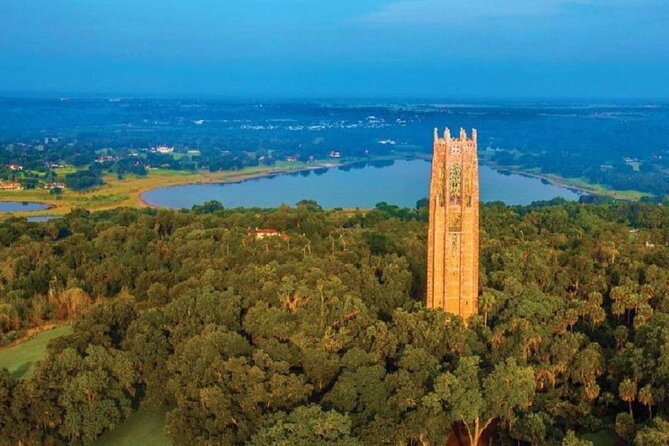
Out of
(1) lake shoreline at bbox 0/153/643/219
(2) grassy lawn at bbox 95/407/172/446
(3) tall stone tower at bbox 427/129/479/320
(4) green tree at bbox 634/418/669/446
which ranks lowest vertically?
(1) lake shoreline at bbox 0/153/643/219

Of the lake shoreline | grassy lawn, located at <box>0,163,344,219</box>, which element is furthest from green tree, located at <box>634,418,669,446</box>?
the lake shoreline

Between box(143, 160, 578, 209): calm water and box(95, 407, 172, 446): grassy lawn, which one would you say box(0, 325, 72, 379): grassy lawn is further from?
box(143, 160, 578, 209): calm water

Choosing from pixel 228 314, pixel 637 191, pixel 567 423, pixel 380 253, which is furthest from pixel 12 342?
pixel 637 191

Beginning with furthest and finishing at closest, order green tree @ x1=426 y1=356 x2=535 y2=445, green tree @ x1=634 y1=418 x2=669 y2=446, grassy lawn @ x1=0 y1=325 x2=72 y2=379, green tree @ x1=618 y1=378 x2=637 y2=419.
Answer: grassy lawn @ x1=0 y1=325 x2=72 y2=379 < green tree @ x1=618 y1=378 x2=637 y2=419 < green tree @ x1=426 y1=356 x2=535 y2=445 < green tree @ x1=634 y1=418 x2=669 y2=446

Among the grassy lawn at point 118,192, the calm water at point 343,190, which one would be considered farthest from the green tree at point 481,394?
the calm water at point 343,190

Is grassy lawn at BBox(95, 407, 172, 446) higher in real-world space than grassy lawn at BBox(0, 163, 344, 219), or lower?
higher

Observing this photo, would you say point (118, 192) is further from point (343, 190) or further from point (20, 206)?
point (343, 190)

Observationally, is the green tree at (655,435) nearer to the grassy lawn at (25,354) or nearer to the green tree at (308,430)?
the green tree at (308,430)
